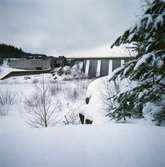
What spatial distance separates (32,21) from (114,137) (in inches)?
107

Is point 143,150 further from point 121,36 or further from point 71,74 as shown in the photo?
point 71,74

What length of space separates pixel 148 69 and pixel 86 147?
1.81m

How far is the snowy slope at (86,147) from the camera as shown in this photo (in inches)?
60.9

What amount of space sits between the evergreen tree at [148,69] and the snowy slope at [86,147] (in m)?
1.00

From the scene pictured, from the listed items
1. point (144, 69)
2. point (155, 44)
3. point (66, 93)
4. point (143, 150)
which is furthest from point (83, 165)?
point (66, 93)

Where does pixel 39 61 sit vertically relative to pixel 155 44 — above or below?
above

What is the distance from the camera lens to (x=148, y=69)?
9.52 feet

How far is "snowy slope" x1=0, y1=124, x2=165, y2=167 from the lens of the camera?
5.08 feet

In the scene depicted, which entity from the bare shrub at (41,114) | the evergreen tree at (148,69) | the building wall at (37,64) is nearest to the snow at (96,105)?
the evergreen tree at (148,69)

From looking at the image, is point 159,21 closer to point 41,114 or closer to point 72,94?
point 41,114

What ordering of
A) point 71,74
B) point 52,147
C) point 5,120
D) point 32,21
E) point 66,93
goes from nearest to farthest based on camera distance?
point 52,147 → point 32,21 → point 5,120 → point 66,93 → point 71,74

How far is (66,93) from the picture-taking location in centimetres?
1606

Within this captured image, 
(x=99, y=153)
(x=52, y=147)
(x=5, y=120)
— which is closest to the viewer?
(x=99, y=153)

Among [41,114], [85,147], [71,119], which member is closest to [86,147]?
[85,147]
